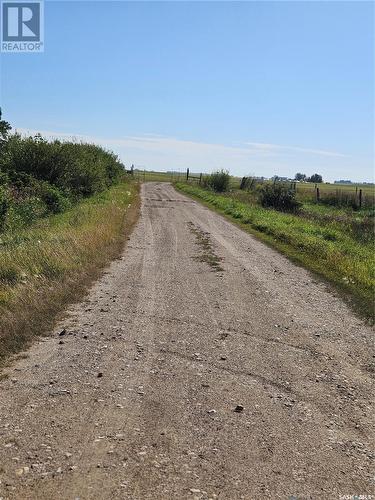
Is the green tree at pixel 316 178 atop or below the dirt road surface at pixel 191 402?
atop

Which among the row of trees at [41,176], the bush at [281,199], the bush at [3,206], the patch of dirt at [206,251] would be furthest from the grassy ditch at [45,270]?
the bush at [281,199]

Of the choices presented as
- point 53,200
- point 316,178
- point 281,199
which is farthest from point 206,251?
point 316,178

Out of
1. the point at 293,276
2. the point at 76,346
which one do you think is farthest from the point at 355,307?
the point at 76,346

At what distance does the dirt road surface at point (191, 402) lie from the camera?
3459 mm

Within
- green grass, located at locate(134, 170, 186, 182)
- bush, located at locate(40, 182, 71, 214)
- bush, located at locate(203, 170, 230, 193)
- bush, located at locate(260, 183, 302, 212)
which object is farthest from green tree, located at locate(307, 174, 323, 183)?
bush, located at locate(40, 182, 71, 214)

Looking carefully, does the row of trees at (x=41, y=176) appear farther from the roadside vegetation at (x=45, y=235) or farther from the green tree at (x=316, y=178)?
the green tree at (x=316, y=178)

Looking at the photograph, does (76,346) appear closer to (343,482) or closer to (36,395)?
(36,395)

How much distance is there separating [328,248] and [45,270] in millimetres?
8477

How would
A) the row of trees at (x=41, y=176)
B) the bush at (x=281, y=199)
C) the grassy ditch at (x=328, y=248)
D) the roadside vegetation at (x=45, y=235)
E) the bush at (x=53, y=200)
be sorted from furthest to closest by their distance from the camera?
the bush at (x=281, y=199) → the bush at (x=53, y=200) → the row of trees at (x=41, y=176) → the grassy ditch at (x=328, y=248) → the roadside vegetation at (x=45, y=235)

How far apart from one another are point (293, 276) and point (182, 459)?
25.6 feet

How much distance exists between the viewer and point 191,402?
462cm

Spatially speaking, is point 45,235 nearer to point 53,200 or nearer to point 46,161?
point 53,200

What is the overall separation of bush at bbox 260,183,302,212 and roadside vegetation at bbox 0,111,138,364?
9.26 m

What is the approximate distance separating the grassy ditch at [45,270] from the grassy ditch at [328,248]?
4947mm
